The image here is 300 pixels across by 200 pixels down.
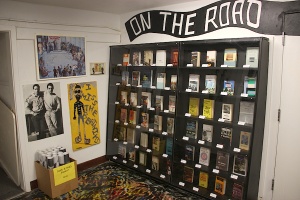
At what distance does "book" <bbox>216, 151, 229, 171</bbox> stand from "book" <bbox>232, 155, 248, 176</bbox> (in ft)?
0.34

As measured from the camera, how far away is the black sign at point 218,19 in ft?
8.59

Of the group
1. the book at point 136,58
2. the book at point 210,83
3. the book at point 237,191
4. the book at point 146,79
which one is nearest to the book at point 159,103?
the book at point 146,79

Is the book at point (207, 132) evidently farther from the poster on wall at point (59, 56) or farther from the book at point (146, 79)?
the poster on wall at point (59, 56)

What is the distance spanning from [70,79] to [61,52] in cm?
43

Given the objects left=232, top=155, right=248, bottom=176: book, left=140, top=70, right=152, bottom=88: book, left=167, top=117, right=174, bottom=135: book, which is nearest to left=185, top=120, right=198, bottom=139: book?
left=167, top=117, right=174, bottom=135: book

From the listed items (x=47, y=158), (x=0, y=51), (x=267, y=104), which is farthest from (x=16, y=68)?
(x=267, y=104)

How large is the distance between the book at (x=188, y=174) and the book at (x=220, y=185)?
0.37m

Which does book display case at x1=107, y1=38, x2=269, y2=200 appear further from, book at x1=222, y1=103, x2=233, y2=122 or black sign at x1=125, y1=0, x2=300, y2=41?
black sign at x1=125, y1=0, x2=300, y2=41

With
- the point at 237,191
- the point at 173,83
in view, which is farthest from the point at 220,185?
the point at 173,83

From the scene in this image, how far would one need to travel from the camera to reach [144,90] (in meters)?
3.83

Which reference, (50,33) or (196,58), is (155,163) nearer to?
(196,58)

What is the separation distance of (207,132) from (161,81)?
3.30 ft

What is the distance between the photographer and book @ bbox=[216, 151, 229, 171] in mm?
3041

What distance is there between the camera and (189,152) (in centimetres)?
337
